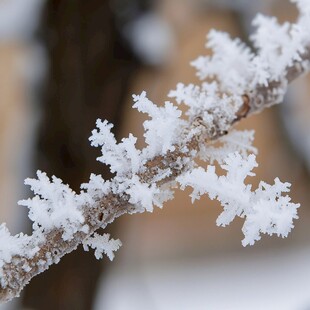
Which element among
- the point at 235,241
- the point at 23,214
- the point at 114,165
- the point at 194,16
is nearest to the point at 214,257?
the point at 235,241

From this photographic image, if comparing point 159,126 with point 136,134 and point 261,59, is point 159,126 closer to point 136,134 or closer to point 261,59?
point 261,59

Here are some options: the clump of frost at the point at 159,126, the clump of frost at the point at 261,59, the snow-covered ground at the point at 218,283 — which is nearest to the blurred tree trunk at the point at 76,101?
the snow-covered ground at the point at 218,283

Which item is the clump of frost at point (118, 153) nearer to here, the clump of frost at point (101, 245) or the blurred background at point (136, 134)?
the clump of frost at point (101, 245)

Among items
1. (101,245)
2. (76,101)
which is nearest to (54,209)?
(101,245)

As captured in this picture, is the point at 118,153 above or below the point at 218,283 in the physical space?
below

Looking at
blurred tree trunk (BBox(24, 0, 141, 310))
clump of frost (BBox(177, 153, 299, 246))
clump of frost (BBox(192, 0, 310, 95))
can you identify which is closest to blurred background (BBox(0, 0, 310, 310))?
blurred tree trunk (BBox(24, 0, 141, 310))

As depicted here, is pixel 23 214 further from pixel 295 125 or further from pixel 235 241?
pixel 235 241

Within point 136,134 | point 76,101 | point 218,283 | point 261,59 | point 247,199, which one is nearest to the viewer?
point 247,199

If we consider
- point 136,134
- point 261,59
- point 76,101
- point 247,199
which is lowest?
point 247,199
